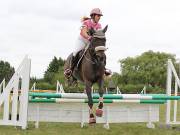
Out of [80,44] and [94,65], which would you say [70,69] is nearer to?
[80,44]

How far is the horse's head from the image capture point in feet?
24.1

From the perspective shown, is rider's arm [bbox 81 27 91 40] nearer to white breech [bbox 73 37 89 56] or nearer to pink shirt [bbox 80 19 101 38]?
pink shirt [bbox 80 19 101 38]

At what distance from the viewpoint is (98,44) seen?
751cm

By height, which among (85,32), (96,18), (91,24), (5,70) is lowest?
(85,32)

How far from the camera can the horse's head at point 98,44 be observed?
734 centimetres

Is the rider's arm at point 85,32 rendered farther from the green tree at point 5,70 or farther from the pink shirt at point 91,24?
the green tree at point 5,70

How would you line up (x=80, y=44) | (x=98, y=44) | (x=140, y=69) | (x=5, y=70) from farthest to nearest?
(x=140, y=69) → (x=5, y=70) → (x=80, y=44) → (x=98, y=44)

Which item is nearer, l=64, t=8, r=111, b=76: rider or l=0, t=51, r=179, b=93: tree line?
l=64, t=8, r=111, b=76: rider

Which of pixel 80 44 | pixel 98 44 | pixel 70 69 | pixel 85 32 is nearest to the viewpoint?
pixel 98 44

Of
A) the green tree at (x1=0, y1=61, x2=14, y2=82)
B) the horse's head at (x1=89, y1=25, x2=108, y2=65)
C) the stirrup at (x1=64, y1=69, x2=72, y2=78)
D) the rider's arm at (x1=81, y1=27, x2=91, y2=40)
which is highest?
the green tree at (x1=0, y1=61, x2=14, y2=82)

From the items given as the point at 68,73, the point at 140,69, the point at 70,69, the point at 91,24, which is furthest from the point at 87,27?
the point at 140,69

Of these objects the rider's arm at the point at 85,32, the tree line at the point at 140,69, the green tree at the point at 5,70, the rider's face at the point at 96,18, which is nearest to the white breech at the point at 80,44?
the rider's arm at the point at 85,32

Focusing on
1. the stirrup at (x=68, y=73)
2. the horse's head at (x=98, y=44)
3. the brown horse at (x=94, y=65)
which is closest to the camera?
the horse's head at (x=98, y=44)

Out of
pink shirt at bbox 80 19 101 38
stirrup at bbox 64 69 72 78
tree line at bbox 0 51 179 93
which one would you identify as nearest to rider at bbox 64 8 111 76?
pink shirt at bbox 80 19 101 38
